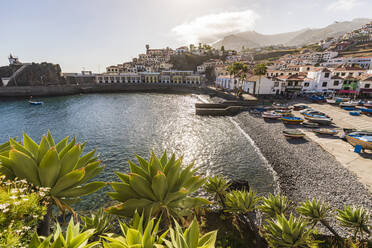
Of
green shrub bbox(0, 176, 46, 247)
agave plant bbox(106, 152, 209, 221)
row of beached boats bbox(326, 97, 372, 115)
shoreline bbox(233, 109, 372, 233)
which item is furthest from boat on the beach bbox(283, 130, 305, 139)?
green shrub bbox(0, 176, 46, 247)

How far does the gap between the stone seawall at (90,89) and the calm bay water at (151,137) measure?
42.1 m

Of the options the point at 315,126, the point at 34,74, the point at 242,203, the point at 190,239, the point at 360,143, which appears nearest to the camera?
the point at 190,239

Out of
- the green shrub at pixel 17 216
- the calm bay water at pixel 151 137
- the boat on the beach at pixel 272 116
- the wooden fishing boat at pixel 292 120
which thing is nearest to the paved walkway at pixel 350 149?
the wooden fishing boat at pixel 292 120

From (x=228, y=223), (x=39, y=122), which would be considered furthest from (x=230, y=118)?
(x=39, y=122)

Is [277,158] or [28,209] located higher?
[28,209]

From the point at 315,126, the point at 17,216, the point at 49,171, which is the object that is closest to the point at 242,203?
the point at 49,171

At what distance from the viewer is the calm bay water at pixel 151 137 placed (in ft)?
61.9

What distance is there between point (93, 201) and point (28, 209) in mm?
13999

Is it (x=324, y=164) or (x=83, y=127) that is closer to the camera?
(x=324, y=164)

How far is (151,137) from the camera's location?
1174 inches

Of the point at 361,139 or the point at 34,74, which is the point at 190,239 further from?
the point at 34,74

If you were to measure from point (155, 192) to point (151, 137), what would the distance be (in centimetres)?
2605

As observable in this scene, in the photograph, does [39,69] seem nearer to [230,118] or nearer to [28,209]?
[230,118]

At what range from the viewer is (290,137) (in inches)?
980
